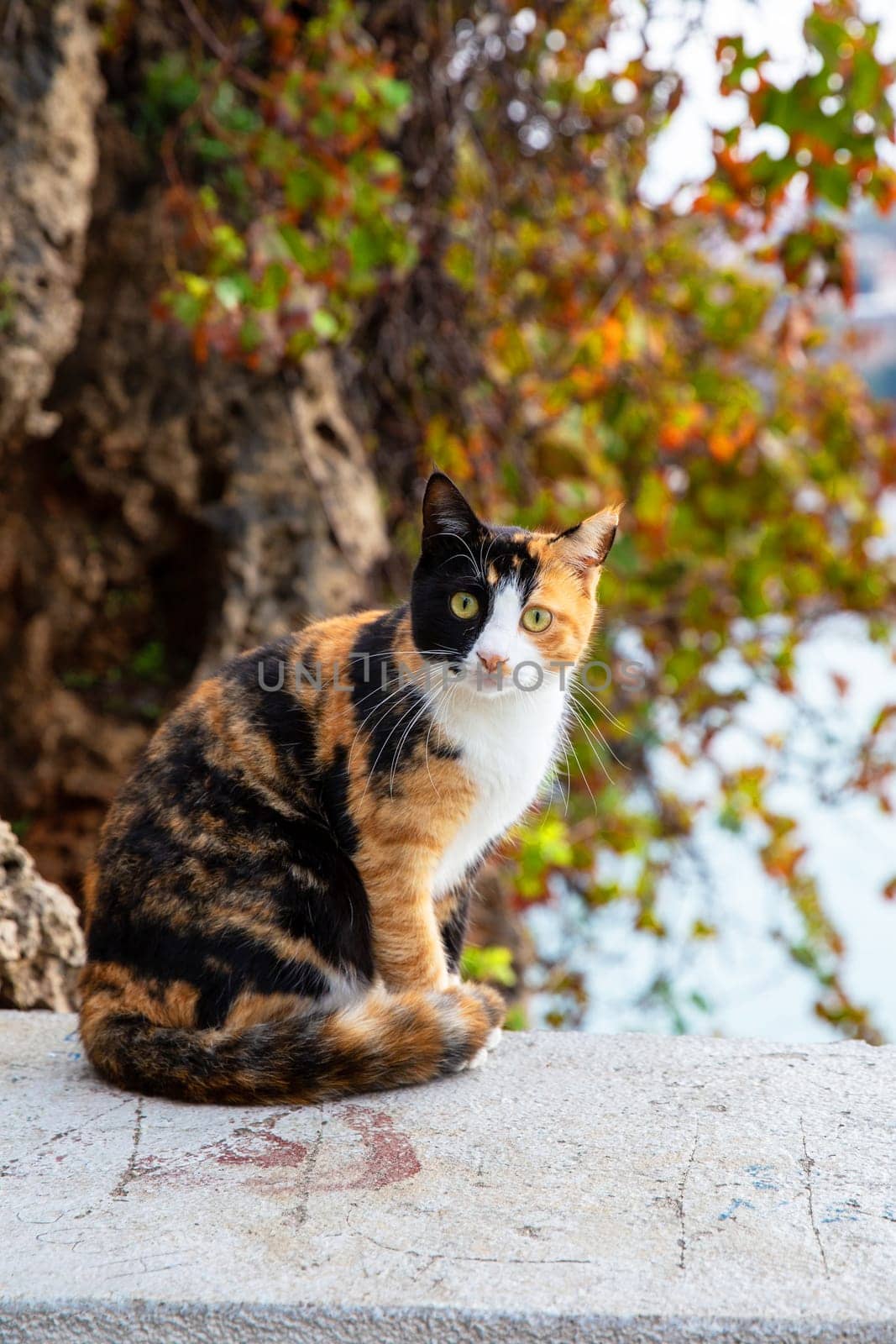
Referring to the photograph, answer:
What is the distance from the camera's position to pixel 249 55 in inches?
161

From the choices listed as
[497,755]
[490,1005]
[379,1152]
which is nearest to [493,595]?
[497,755]

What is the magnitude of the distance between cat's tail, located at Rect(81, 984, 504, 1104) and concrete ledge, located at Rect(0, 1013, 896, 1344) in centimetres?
4

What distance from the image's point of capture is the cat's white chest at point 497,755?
7.44 ft

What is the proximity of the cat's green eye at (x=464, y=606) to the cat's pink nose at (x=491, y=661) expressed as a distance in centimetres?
11

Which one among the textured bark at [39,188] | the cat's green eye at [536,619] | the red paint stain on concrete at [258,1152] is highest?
the textured bark at [39,188]

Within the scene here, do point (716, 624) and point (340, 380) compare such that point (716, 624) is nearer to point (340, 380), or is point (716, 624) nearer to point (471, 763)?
point (340, 380)

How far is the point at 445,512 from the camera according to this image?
7.50 feet

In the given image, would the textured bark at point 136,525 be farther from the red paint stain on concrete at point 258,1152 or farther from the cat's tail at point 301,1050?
the red paint stain on concrete at point 258,1152

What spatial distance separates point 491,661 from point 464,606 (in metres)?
0.15

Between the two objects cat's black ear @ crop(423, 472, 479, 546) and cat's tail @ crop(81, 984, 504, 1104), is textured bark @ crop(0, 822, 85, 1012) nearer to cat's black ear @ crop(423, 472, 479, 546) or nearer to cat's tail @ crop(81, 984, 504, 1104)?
cat's tail @ crop(81, 984, 504, 1104)

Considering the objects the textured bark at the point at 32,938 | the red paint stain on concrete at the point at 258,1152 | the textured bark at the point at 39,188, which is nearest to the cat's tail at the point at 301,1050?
the red paint stain on concrete at the point at 258,1152

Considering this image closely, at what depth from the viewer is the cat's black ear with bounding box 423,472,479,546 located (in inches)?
89.2

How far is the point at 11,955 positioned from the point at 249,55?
303 cm

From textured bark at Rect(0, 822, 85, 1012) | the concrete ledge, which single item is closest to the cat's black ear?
the concrete ledge
